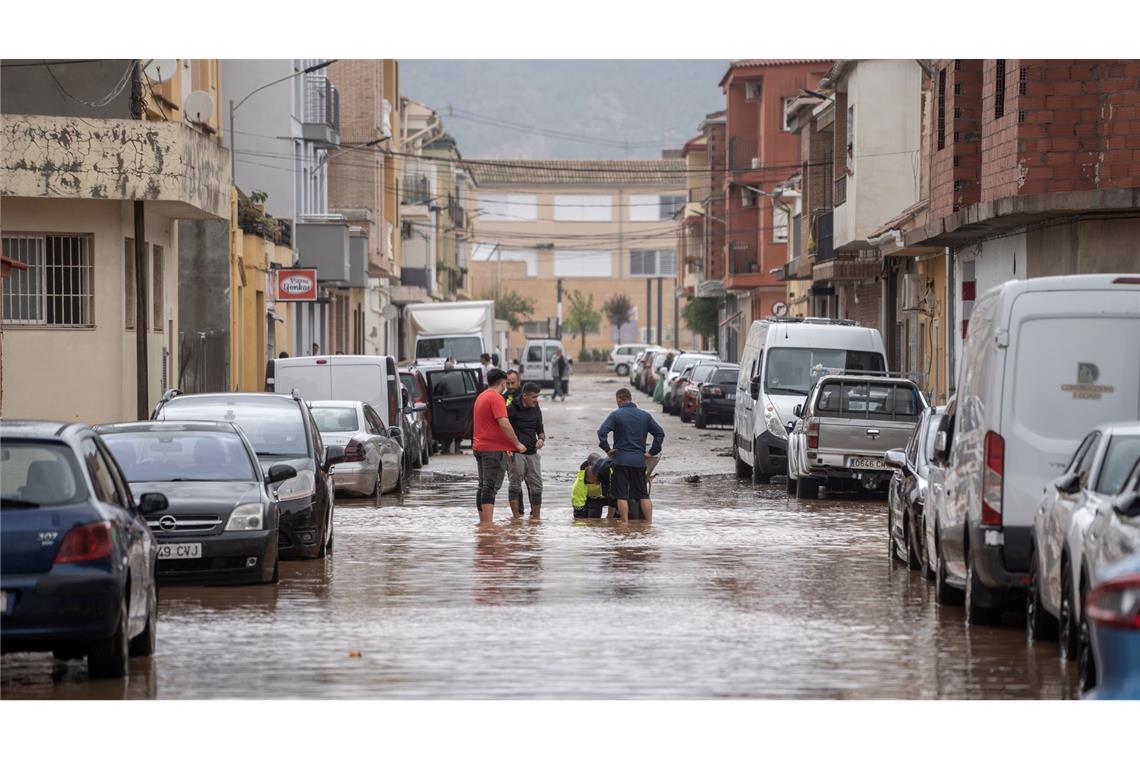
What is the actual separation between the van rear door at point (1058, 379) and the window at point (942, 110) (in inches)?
808

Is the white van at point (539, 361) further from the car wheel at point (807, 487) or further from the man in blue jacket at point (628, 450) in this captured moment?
the man in blue jacket at point (628, 450)

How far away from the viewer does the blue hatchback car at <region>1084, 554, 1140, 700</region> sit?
24.5 feet

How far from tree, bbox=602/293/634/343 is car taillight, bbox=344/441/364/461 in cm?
11763

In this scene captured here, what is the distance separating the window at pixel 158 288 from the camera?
3338 centimetres

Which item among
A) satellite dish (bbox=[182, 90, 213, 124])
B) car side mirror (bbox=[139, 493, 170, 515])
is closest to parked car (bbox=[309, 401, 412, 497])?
satellite dish (bbox=[182, 90, 213, 124])

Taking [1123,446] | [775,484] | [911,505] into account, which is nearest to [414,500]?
[775,484]

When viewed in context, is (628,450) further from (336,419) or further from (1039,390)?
(1039,390)

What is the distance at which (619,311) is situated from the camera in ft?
469

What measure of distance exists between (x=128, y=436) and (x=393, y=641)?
15.8 ft

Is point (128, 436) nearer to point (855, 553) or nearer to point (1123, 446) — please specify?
point (855, 553)

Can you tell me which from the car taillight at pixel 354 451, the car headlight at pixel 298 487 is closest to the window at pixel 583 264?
the car taillight at pixel 354 451

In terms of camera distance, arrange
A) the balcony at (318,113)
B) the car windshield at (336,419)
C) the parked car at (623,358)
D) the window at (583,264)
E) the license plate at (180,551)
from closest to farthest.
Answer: the license plate at (180,551), the car windshield at (336,419), the balcony at (318,113), the parked car at (623,358), the window at (583,264)

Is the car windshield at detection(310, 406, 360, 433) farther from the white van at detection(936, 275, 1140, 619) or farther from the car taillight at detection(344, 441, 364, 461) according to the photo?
the white van at detection(936, 275, 1140, 619)

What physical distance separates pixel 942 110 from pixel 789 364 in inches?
234
